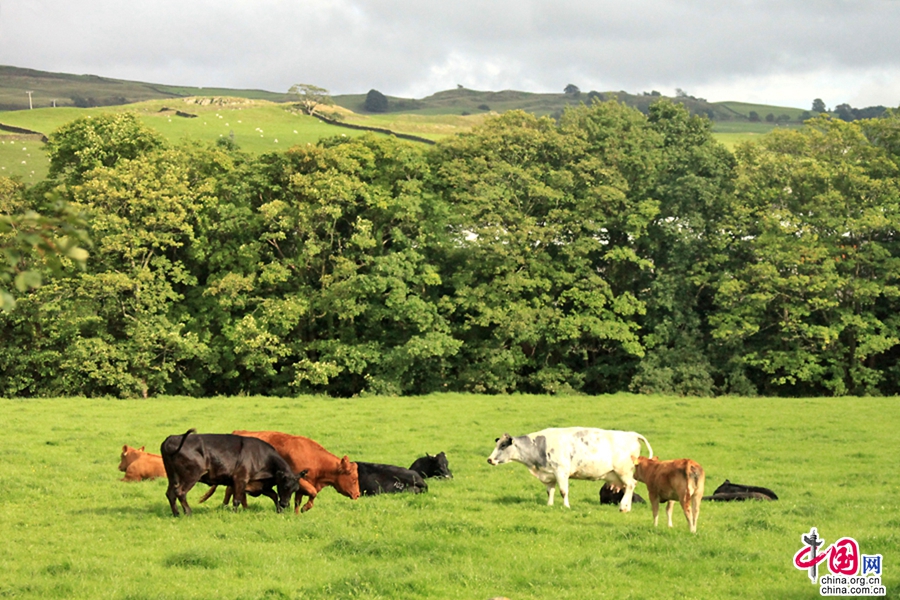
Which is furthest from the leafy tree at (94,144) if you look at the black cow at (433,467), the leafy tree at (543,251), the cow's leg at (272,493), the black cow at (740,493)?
the black cow at (740,493)

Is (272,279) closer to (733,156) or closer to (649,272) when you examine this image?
(649,272)

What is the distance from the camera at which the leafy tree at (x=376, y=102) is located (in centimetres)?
16125

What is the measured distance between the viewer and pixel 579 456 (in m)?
14.3

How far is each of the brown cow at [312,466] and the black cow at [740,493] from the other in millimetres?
6041

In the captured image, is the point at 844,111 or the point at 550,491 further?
the point at 844,111

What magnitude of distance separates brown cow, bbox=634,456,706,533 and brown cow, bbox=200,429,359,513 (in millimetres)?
4581

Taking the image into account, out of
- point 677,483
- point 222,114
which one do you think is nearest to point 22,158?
point 222,114

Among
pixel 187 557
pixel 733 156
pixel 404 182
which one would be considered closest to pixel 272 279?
pixel 404 182

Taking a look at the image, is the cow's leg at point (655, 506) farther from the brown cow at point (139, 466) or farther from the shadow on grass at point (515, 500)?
the brown cow at point (139, 466)

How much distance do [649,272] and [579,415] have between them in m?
14.2

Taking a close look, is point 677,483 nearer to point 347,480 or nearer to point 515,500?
point 515,500

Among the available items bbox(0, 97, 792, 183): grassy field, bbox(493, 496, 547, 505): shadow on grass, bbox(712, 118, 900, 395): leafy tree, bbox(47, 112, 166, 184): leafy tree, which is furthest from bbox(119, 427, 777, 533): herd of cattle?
bbox(0, 97, 792, 183): grassy field

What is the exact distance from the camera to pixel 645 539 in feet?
37.3

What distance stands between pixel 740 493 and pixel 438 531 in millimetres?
6245
